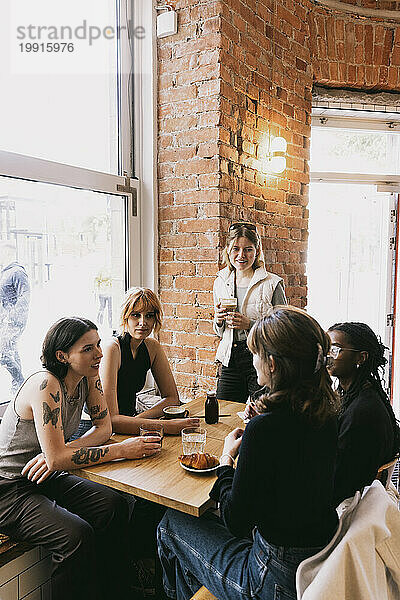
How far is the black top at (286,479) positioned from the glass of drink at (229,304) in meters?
1.39

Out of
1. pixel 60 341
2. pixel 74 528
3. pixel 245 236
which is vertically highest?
pixel 245 236

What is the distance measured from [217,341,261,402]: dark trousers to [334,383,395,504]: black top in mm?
1163

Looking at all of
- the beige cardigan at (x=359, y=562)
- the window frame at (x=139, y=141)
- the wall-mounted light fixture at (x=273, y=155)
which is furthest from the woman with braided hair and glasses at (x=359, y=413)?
the wall-mounted light fixture at (x=273, y=155)

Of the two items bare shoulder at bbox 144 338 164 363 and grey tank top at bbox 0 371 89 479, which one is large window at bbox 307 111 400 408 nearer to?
bare shoulder at bbox 144 338 164 363

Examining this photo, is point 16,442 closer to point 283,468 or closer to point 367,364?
point 283,468

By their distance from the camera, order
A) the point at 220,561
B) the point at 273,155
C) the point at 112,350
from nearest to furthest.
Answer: the point at 220,561 < the point at 112,350 < the point at 273,155

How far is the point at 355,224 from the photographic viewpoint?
4.37 meters

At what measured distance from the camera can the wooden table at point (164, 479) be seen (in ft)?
5.25

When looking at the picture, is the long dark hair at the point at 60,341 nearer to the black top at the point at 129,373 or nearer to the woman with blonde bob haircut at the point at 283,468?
the black top at the point at 129,373

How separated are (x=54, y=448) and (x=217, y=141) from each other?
6.55ft

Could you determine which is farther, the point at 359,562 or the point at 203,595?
the point at 203,595

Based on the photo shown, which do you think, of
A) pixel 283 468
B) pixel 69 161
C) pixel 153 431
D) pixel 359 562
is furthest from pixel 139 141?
pixel 359 562

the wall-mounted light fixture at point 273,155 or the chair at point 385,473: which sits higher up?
the wall-mounted light fixture at point 273,155

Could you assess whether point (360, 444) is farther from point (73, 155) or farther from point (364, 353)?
point (73, 155)
